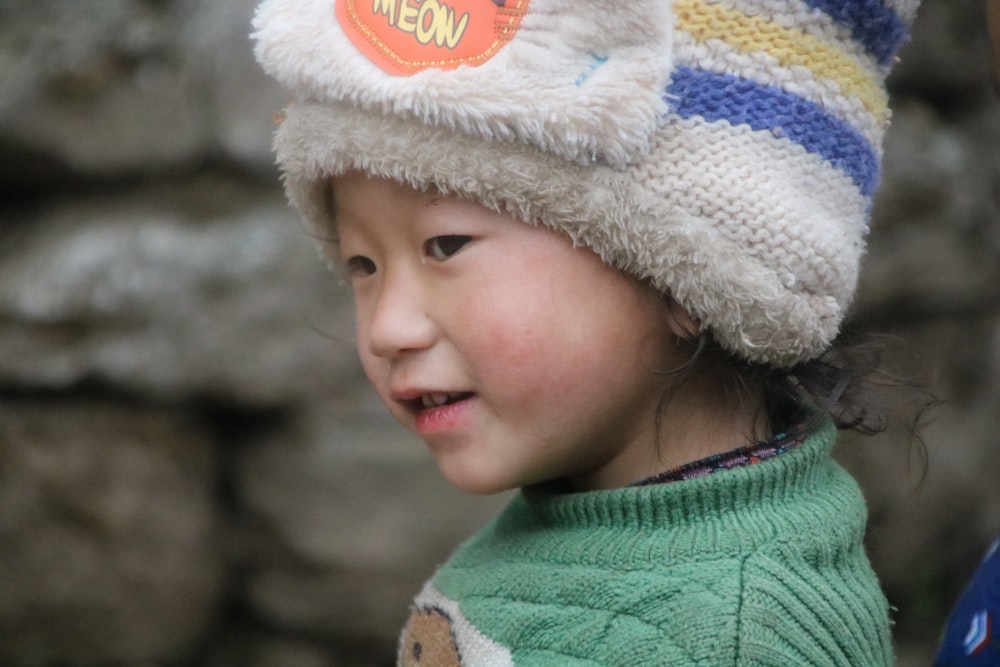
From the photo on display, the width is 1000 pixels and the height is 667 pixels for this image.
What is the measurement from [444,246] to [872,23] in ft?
1.57

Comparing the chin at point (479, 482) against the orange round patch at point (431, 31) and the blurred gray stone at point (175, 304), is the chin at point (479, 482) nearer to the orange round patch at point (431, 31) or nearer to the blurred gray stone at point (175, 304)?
the orange round patch at point (431, 31)

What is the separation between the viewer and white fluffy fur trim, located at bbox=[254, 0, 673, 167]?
1019 millimetres

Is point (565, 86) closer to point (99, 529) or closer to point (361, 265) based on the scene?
point (361, 265)

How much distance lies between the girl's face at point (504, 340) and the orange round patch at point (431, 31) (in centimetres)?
13

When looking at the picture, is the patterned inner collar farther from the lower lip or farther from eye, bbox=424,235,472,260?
eye, bbox=424,235,472,260

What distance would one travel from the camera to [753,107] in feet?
3.44

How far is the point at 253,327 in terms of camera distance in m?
2.39

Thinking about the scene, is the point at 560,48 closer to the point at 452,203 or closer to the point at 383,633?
the point at 452,203

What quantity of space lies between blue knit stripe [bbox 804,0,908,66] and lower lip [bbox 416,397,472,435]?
51cm

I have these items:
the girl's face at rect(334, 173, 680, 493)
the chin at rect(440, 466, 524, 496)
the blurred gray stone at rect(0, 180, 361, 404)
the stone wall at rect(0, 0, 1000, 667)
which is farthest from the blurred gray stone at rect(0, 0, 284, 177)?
the chin at rect(440, 466, 524, 496)

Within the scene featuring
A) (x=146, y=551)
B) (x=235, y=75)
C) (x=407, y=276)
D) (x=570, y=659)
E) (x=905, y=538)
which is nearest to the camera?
(x=570, y=659)

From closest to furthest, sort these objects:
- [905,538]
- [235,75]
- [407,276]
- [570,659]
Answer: [570,659] < [407,276] < [235,75] < [905,538]

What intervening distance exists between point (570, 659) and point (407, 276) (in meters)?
0.39

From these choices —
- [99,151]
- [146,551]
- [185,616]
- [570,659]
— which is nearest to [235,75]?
[99,151]
